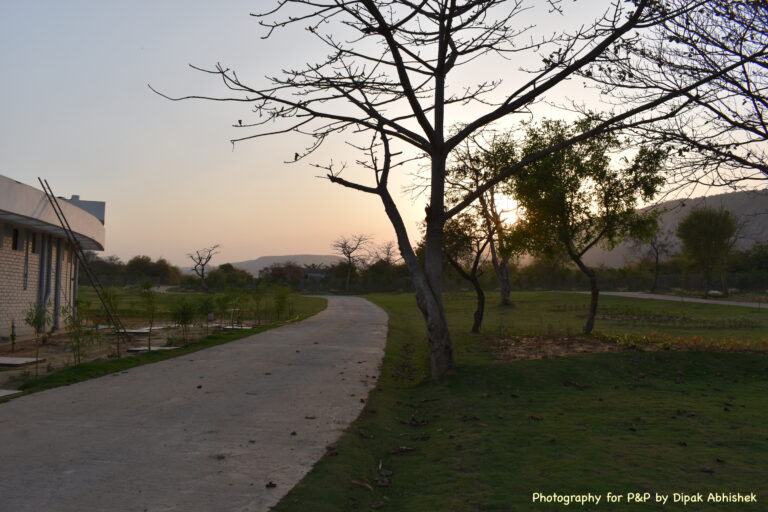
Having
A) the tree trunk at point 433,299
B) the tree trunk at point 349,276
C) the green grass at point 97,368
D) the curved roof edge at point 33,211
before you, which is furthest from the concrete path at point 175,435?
the tree trunk at point 349,276

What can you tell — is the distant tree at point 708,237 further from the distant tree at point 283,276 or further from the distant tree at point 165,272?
the distant tree at point 165,272

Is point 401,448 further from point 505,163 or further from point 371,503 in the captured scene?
point 505,163

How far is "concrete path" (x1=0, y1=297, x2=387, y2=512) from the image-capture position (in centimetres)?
461

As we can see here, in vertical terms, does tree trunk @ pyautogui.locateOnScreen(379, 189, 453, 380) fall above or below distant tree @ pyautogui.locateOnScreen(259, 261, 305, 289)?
below

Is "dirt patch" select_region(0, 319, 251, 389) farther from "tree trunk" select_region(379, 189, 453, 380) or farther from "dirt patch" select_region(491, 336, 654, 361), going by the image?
"dirt patch" select_region(491, 336, 654, 361)

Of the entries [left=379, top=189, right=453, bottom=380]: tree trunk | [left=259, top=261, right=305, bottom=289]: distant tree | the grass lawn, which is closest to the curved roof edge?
the grass lawn

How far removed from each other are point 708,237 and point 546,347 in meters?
44.7

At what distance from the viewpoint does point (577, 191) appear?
1856 cm

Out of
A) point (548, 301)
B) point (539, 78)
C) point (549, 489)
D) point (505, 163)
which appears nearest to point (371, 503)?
point (549, 489)

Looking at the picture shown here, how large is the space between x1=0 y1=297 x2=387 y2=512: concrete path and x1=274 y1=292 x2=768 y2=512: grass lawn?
20.0 inches

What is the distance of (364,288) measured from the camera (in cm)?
7569

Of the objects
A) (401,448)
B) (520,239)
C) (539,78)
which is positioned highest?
(539,78)

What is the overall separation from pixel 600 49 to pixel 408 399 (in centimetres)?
611

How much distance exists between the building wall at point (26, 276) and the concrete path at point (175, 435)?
28.2 feet
